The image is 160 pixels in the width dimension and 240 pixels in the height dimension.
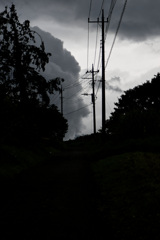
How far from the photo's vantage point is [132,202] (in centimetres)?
715

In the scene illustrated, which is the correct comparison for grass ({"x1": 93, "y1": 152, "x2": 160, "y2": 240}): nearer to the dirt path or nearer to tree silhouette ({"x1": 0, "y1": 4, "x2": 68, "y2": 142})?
the dirt path

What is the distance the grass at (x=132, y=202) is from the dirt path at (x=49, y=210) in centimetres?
38

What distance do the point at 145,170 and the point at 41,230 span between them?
6.70 m

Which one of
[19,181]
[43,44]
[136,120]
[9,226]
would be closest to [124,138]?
[136,120]

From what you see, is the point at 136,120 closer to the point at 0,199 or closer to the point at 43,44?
the point at 43,44

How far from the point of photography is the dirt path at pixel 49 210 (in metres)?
5.03

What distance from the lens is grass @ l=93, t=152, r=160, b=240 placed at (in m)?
5.20

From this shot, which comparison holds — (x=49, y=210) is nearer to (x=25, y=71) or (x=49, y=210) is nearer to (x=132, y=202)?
(x=132, y=202)

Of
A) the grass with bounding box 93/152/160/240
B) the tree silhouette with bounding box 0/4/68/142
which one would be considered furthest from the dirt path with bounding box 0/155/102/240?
the tree silhouette with bounding box 0/4/68/142

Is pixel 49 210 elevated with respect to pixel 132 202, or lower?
lower

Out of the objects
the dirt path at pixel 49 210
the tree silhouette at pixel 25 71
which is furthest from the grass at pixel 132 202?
the tree silhouette at pixel 25 71

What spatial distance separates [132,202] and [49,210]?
2.17 meters

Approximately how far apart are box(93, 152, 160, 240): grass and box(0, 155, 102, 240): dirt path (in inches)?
15.1

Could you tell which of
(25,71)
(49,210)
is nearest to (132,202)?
(49,210)
